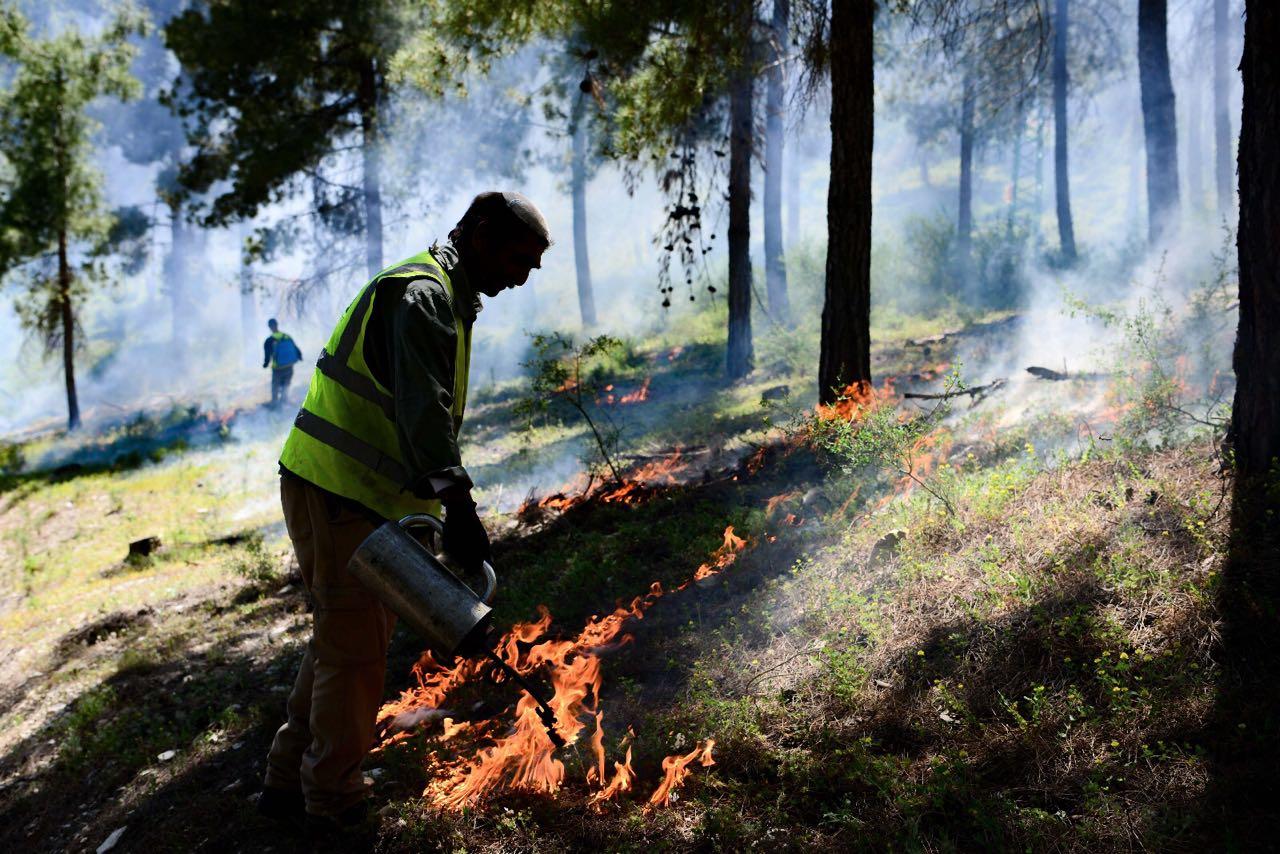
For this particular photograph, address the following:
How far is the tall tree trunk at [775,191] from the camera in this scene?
10.7m

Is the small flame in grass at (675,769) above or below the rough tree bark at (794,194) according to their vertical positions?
below

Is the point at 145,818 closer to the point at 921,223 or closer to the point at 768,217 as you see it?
the point at 921,223

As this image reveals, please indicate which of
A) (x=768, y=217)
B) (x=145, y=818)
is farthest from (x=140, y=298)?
(x=145, y=818)

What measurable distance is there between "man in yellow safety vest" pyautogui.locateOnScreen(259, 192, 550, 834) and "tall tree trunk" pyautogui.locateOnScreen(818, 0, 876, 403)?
3.64 m

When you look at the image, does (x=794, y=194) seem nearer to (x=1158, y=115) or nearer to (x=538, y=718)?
(x=1158, y=115)

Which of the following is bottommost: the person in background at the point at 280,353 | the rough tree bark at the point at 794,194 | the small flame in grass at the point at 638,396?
the small flame in grass at the point at 638,396

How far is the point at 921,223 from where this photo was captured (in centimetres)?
1905

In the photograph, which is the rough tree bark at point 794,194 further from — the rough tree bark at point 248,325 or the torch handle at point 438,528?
the torch handle at point 438,528

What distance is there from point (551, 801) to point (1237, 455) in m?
3.19

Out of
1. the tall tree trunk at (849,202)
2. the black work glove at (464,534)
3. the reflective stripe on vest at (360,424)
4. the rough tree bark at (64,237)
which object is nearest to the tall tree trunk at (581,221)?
the rough tree bark at (64,237)

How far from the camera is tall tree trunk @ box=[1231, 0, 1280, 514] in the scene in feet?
12.0

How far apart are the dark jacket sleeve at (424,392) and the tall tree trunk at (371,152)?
12748 mm

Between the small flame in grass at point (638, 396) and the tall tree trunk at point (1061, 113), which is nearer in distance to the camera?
the small flame in grass at point (638, 396)

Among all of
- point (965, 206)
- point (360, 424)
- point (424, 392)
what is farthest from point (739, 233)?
point (965, 206)
